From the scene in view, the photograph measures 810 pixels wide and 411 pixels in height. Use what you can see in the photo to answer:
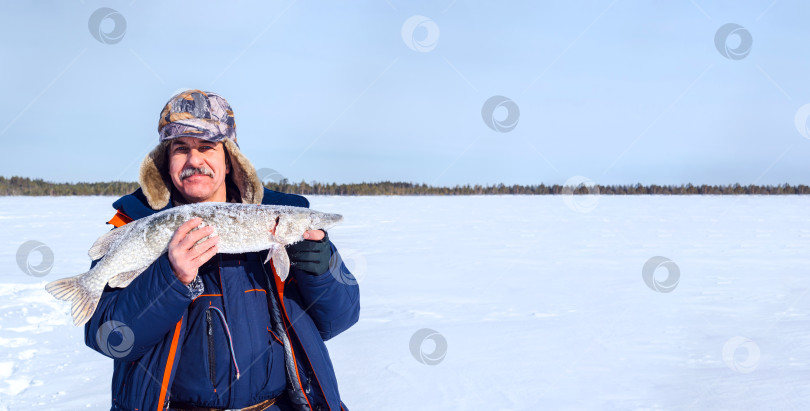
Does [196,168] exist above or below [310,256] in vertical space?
above

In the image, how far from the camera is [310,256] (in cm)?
270

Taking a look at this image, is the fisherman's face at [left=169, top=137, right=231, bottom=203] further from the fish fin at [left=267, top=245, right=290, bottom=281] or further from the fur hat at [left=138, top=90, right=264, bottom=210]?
the fish fin at [left=267, top=245, right=290, bottom=281]

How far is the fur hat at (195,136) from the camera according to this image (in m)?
2.86

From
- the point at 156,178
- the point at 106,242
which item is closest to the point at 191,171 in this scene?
the point at 156,178

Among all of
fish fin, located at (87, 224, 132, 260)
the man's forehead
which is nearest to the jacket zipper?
fish fin, located at (87, 224, 132, 260)

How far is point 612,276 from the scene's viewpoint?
9.53 meters

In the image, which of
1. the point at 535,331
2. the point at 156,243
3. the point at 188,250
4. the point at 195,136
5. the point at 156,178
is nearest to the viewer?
the point at 188,250

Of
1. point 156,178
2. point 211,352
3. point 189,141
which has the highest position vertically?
point 189,141

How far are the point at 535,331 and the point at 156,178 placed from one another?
181 inches

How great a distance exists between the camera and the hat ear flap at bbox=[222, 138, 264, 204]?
10.1 feet

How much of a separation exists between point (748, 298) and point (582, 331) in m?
3.17

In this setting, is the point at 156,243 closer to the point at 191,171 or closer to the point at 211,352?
the point at 191,171

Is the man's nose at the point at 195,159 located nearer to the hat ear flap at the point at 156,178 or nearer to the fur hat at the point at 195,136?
the fur hat at the point at 195,136

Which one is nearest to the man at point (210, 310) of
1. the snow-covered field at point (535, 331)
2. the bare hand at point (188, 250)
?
the bare hand at point (188, 250)
